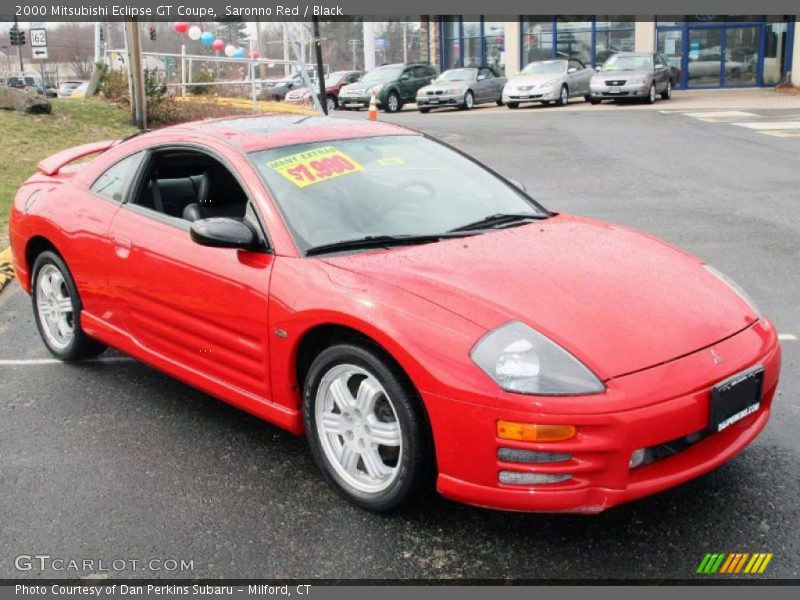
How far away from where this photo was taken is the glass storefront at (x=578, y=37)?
3600 cm

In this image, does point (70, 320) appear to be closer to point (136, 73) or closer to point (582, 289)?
point (582, 289)

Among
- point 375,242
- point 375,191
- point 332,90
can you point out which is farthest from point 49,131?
point 332,90

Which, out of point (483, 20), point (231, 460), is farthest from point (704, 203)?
point (483, 20)

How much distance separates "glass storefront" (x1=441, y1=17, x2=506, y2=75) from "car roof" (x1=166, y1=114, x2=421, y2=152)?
36.6 m

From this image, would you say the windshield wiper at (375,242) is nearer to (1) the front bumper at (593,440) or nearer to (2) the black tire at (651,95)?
(1) the front bumper at (593,440)

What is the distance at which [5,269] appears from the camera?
25.1 feet

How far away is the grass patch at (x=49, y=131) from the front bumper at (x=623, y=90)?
15.4 m

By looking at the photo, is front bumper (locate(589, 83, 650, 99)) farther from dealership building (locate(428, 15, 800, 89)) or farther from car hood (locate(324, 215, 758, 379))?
car hood (locate(324, 215, 758, 379))

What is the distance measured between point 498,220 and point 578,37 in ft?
114

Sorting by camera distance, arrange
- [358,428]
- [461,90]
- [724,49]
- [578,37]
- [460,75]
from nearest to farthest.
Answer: [358,428]
[461,90]
[460,75]
[724,49]
[578,37]

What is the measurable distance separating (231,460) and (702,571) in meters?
2.05

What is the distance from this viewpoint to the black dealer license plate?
3.17 m

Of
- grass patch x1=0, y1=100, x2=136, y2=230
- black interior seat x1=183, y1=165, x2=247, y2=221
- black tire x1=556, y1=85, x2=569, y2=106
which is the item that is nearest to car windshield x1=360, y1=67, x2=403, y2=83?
black tire x1=556, y1=85, x2=569, y2=106

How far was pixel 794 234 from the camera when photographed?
8.52 m
